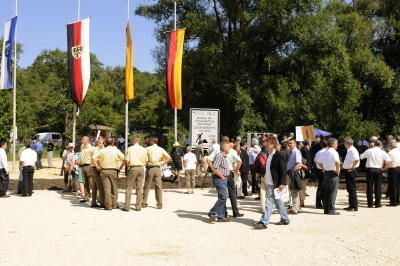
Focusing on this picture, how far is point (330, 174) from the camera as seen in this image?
11.6 m

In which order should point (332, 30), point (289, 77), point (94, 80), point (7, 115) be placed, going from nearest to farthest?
point (332, 30)
point (289, 77)
point (7, 115)
point (94, 80)

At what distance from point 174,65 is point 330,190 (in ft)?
34.7

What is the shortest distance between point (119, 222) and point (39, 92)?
240 feet

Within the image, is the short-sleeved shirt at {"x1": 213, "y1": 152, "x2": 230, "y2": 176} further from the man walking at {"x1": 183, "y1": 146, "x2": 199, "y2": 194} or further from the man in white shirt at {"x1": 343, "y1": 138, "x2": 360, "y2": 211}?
the man walking at {"x1": 183, "y1": 146, "x2": 199, "y2": 194}

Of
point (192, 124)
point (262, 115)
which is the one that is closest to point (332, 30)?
point (262, 115)

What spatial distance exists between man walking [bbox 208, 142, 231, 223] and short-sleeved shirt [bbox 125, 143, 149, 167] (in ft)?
A: 8.00

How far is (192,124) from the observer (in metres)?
20.5

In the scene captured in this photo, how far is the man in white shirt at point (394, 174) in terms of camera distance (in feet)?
42.4

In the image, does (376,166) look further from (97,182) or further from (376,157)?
(97,182)

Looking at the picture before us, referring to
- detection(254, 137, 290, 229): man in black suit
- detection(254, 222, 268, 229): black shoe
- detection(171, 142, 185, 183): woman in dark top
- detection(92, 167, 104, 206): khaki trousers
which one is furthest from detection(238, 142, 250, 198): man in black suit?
detection(254, 222, 268, 229): black shoe

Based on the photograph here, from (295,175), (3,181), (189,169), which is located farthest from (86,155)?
(295,175)

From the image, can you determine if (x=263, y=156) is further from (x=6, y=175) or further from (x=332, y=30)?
(x=332, y=30)

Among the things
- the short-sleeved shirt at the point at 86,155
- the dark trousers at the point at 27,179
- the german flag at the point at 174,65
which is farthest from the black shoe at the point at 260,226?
the german flag at the point at 174,65

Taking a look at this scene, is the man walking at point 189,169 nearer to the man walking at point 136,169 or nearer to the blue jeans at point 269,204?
the man walking at point 136,169
